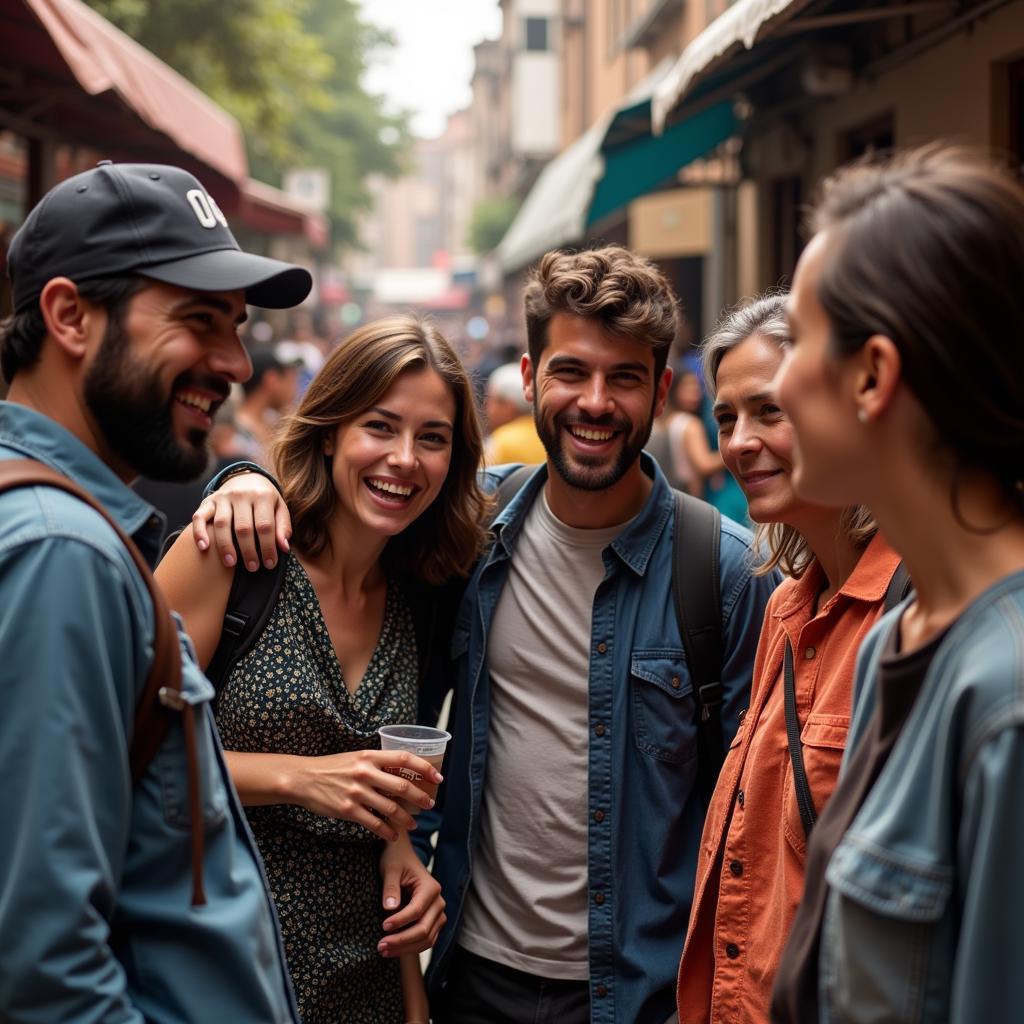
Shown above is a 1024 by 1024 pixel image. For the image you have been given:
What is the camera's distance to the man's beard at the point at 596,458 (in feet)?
9.84

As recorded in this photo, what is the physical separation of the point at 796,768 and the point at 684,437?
5392 millimetres

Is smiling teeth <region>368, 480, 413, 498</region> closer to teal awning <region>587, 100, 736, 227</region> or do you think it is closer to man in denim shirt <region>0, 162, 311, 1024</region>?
man in denim shirt <region>0, 162, 311, 1024</region>

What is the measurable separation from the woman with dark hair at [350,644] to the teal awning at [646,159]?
6374 mm

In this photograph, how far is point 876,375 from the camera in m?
1.47

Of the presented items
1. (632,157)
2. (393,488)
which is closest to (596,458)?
(393,488)

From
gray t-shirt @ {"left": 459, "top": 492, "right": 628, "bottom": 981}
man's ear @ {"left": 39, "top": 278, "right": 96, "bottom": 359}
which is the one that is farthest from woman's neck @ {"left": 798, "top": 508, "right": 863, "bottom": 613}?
man's ear @ {"left": 39, "top": 278, "right": 96, "bottom": 359}

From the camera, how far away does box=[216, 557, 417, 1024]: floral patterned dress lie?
8.63 feet

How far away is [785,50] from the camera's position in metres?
7.41

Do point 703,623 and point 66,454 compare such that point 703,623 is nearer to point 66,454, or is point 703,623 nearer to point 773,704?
point 773,704

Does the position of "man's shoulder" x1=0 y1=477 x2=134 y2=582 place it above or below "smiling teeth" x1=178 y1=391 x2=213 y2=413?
below

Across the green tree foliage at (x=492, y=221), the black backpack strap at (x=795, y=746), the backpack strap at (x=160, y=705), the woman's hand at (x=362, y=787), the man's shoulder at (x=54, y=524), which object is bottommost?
the woman's hand at (x=362, y=787)

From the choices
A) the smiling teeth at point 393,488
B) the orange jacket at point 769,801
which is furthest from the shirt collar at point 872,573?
the smiling teeth at point 393,488

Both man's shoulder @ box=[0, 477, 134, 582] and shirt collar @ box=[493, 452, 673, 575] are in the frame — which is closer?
man's shoulder @ box=[0, 477, 134, 582]

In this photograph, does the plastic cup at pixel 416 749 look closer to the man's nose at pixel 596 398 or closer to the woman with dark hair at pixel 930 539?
the man's nose at pixel 596 398
